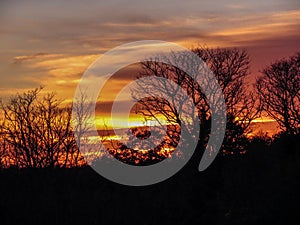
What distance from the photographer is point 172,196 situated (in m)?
40.3

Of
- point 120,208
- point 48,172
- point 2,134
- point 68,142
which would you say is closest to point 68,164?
point 68,142

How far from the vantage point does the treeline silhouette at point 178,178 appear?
37.0 m

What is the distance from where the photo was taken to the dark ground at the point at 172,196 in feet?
120

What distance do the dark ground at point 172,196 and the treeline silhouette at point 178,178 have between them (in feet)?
0.18

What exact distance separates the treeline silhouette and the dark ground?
→ 0.18ft

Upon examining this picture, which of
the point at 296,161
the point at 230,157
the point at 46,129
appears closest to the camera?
the point at 296,161

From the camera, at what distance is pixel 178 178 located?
140 ft

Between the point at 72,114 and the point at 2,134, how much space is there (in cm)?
586

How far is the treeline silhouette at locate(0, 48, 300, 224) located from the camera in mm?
36969

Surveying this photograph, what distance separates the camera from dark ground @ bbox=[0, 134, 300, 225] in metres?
36.6

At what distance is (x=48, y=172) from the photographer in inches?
1688

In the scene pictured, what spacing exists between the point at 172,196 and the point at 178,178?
8.64 feet

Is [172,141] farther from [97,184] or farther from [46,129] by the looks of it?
[46,129]

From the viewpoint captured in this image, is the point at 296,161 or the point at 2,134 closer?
the point at 296,161
